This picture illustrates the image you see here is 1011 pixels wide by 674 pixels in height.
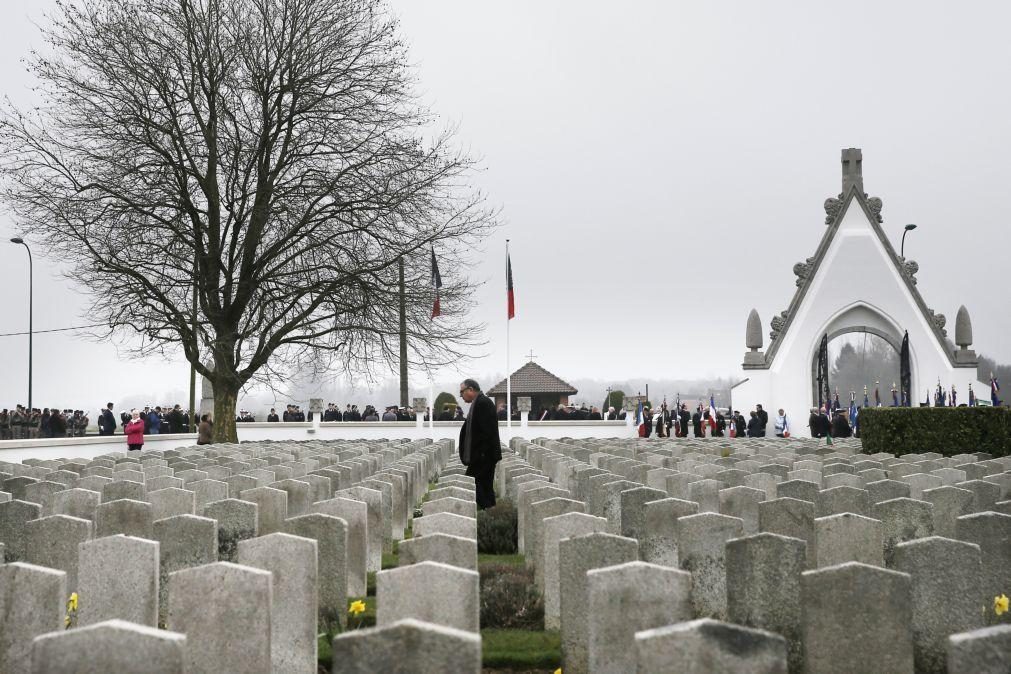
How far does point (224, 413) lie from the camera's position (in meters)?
31.6

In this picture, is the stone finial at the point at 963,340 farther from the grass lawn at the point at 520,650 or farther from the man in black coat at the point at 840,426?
the grass lawn at the point at 520,650

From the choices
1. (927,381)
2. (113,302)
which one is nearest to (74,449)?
(113,302)

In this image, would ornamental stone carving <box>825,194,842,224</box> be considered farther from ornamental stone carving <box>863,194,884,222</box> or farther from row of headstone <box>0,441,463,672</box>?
row of headstone <box>0,441,463,672</box>

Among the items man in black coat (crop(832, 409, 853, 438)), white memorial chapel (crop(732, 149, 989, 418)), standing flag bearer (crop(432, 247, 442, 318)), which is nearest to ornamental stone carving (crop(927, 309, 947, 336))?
white memorial chapel (crop(732, 149, 989, 418))

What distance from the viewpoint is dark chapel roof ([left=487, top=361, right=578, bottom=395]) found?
64.6 m

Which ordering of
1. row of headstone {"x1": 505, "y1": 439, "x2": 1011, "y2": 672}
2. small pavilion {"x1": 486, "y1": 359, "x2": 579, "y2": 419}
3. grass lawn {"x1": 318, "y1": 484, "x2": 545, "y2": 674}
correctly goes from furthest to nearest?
small pavilion {"x1": 486, "y1": 359, "x2": 579, "y2": 419} → grass lawn {"x1": 318, "y1": 484, "x2": 545, "y2": 674} → row of headstone {"x1": 505, "y1": 439, "x2": 1011, "y2": 672}

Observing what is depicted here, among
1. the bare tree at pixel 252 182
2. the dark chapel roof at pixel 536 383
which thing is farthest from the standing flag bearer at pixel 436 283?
the dark chapel roof at pixel 536 383

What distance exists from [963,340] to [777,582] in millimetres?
42328

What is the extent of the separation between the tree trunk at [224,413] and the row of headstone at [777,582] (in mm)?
22297

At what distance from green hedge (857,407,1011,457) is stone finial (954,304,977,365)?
78.0 feet

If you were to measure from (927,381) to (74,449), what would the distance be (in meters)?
32.4

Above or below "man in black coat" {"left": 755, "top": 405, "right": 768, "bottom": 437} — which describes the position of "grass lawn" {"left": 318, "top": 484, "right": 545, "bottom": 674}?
below

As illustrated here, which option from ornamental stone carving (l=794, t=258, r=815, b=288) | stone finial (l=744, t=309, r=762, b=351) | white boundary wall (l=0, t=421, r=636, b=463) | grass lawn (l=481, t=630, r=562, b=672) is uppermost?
ornamental stone carving (l=794, t=258, r=815, b=288)

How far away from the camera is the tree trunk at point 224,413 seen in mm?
31297
